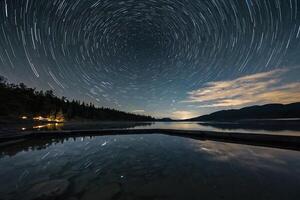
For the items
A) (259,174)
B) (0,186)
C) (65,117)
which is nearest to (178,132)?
(259,174)

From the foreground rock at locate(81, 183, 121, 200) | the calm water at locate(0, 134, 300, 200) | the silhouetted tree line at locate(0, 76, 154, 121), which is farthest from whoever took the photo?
the silhouetted tree line at locate(0, 76, 154, 121)

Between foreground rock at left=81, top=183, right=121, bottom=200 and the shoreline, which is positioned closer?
foreground rock at left=81, top=183, right=121, bottom=200

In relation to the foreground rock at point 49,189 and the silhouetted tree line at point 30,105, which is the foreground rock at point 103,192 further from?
the silhouetted tree line at point 30,105

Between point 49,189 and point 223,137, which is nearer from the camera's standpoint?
point 49,189

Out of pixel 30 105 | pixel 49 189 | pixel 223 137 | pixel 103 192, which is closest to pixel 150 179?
pixel 103 192

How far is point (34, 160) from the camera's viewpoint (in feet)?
43.7

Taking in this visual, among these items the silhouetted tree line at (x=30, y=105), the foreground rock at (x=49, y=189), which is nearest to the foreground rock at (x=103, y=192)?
the foreground rock at (x=49, y=189)

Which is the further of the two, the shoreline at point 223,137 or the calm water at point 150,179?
the shoreline at point 223,137

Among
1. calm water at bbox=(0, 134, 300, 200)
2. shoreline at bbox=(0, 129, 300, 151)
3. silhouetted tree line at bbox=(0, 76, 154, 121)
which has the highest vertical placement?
silhouetted tree line at bbox=(0, 76, 154, 121)

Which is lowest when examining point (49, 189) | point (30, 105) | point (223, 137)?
point (49, 189)

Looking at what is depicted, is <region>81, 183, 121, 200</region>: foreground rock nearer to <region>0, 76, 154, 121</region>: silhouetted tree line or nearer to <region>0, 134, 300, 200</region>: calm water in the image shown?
<region>0, 134, 300, 200</region>: calm water

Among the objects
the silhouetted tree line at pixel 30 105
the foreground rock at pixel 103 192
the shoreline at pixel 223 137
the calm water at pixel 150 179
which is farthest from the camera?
the silhouetted tree line at pixel 30 105

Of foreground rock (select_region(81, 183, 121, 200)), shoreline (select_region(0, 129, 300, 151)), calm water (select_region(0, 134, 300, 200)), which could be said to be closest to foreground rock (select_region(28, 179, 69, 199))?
calm water (select_region(0, 134, 300, 200))

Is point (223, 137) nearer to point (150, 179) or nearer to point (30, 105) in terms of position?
point (150, 179)
